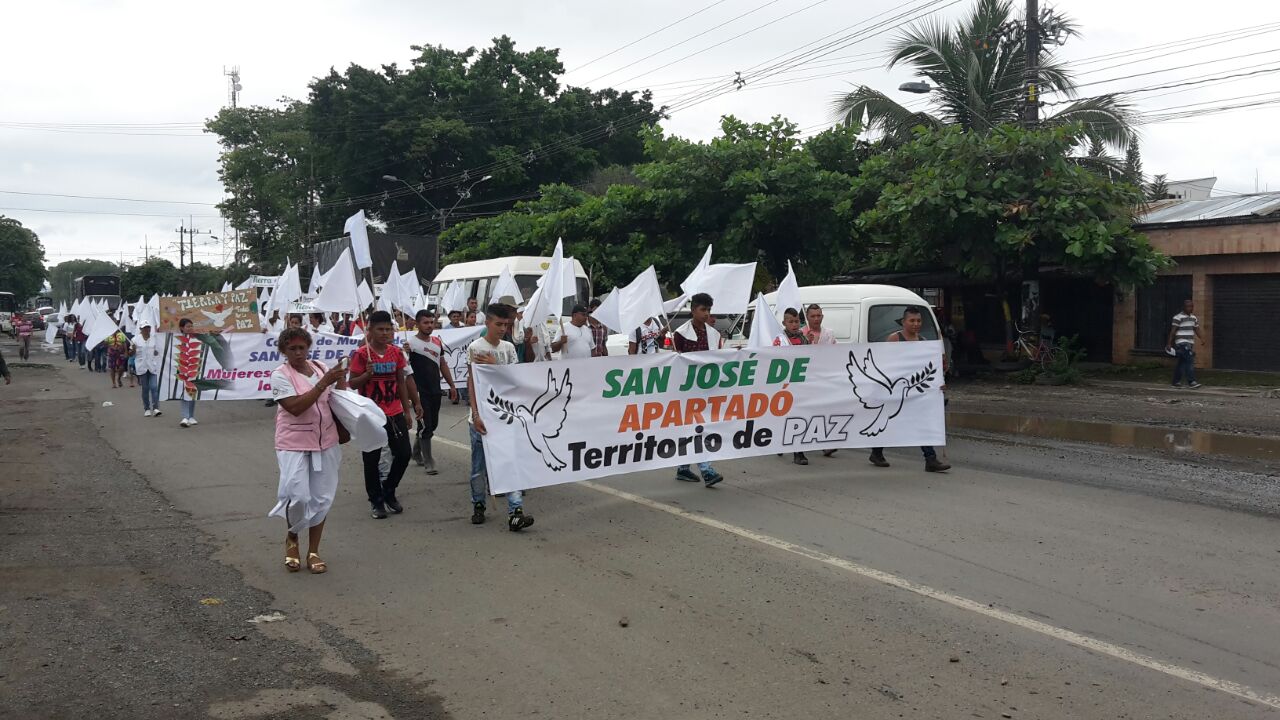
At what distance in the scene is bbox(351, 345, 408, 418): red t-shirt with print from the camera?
26.4 ft

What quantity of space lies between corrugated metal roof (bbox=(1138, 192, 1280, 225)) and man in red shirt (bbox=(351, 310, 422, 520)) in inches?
699

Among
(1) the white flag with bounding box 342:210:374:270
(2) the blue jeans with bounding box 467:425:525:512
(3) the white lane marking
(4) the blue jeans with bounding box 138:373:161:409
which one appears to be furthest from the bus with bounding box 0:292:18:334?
(3) the white lane marking

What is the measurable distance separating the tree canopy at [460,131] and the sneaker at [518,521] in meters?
37.4

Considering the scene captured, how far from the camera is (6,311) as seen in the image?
221ft

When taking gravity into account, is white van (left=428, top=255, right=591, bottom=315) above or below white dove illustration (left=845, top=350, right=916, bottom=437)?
above

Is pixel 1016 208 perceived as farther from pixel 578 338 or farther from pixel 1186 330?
pixel 578 338

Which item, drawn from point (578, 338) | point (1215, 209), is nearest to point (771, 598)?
point (578, 338)

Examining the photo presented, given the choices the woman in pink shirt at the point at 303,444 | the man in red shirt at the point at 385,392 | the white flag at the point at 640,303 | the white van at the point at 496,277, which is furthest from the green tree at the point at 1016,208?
the woman in pink shirt at the point at 303,444

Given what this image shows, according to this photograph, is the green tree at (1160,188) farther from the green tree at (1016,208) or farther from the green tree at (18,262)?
the green tree at (18,262)

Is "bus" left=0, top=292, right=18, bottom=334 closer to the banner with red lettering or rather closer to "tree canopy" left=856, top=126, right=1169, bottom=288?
"tree canopy" left=856, top=126, right=1169, bottom=288

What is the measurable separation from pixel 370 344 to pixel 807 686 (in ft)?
15.9

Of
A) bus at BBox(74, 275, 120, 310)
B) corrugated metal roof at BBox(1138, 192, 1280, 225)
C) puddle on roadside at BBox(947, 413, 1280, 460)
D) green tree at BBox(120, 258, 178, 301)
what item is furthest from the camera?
green tree at BBox(120, 258, 178, 301)

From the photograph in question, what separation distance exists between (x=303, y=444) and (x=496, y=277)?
16.4 metres

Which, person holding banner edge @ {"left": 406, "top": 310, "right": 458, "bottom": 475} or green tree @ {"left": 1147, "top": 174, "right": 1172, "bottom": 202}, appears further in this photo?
green tree @ {"left": 1147, "top": 174, "right": 1172, "bottom": 202}
